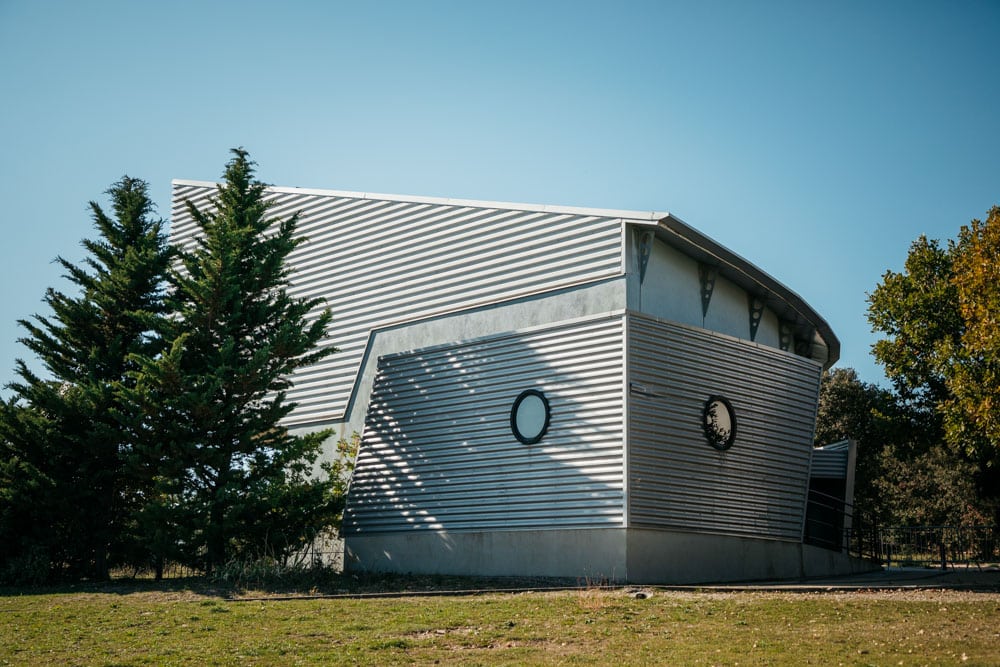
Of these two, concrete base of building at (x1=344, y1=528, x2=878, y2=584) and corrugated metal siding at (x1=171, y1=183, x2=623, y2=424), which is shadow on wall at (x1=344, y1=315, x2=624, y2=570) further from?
corrugated metal siding at (x1=171, y1=183, x2=623, y2=424)

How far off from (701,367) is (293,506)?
8.73 metres

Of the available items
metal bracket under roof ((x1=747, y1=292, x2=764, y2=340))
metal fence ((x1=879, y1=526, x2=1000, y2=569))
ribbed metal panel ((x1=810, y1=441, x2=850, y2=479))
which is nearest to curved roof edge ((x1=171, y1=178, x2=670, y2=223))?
metal bracket under roof ((x1=747, y1=292, x2=764, y2=340))

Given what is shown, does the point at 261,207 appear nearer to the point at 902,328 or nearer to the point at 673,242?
the point at 673,242

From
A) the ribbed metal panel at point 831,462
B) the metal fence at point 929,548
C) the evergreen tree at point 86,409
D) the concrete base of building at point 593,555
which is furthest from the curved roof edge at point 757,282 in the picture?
the evergreen tree at point 86,409

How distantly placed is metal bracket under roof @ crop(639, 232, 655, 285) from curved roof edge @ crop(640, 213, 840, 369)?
0.26m

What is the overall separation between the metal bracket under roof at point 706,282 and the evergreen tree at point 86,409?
38.7 ft

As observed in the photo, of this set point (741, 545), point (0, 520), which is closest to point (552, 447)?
point (741, 545)

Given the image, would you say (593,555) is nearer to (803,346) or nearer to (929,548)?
(803,346)

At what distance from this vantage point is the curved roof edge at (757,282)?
697 inches

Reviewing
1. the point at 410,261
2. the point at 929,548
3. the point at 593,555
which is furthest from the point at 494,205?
the point at 929,548

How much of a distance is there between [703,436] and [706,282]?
3748 millimetres

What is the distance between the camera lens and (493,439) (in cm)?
1784

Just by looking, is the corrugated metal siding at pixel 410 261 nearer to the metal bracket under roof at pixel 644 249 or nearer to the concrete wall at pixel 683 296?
the metal bracket under roof at pixel 644 249

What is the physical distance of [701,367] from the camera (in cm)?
1797
